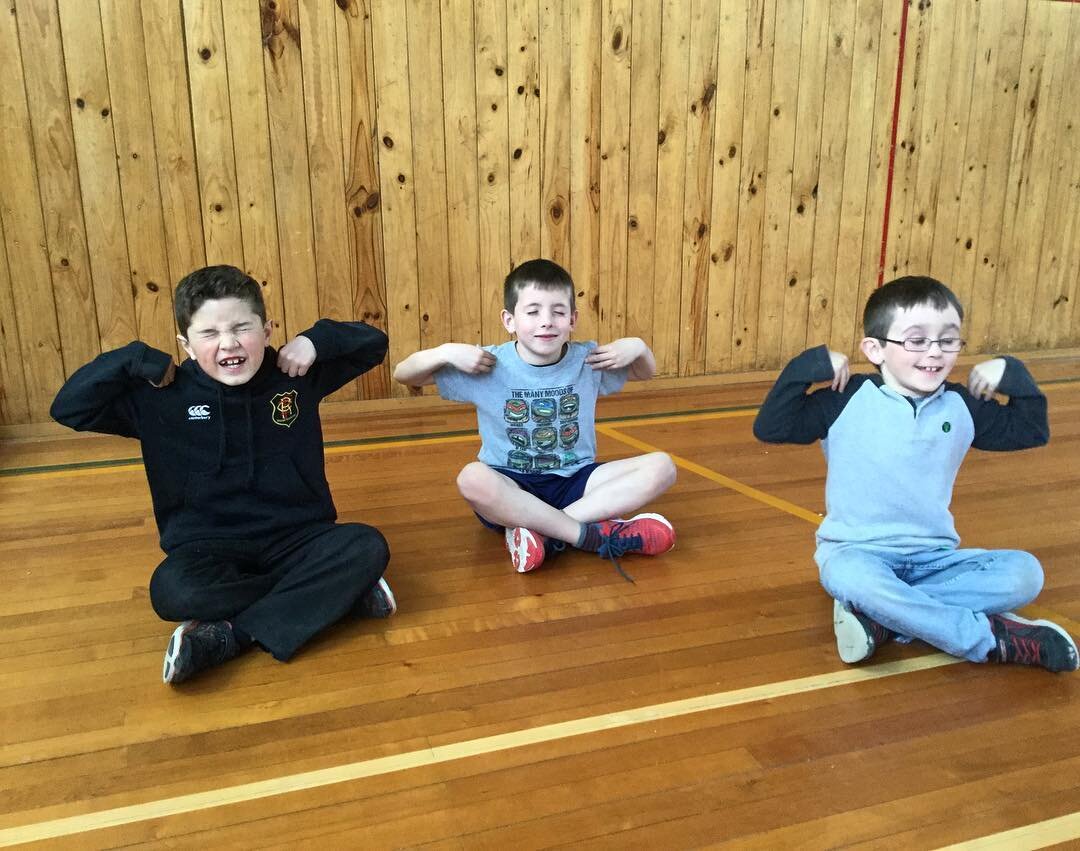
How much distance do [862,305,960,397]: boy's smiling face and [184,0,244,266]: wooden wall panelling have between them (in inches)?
116

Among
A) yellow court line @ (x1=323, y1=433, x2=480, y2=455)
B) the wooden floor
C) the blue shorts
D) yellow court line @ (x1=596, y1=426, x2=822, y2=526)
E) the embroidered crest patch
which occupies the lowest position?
yellow court line @ (x1=323, y1=433, x2=480, y2=455)

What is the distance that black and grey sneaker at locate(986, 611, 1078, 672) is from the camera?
185 cm

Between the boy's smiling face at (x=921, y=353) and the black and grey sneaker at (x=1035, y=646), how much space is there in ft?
1.72

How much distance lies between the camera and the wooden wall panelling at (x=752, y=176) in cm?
461

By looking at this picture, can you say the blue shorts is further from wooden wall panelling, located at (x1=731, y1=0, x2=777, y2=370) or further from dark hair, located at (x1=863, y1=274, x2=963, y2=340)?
wooden wall panelling, located at (x1=731, y1=0, x2=777, y2=370)

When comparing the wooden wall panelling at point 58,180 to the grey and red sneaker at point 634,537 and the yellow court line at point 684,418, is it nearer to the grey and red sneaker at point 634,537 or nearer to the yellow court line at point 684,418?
the yellow court line at point 684,418

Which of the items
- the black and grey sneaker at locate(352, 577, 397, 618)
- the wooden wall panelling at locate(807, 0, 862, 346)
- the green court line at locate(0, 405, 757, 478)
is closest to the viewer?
the black and grey sneaker at locate(352, 577, 397, 618)

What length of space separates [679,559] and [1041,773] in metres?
1.10

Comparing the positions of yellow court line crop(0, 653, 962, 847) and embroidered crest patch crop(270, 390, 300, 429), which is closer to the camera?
yellow court line crop(0, 653, 962, 847)

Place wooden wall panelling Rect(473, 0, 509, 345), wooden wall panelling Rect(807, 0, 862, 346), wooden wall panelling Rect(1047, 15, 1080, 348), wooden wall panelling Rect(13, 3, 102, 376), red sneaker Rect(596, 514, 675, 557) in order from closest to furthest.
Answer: red sneaker Rect(596, 514, 675, 557) → wooden wall panelling Rect(13, 3, 102, 376) → wooden wall panelling Rect(473, 0, 509, 345) → wooden wall panelling Rect(807, 0, 862, 346) → wooden wall panelling Rect(1047, 15, 1080, 348)

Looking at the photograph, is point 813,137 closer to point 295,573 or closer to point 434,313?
point 434,313

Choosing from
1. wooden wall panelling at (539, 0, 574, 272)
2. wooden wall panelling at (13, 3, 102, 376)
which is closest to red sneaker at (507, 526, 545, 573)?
wooden wall panelling at (539, 0, 574, 272)

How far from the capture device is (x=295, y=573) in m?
2.06

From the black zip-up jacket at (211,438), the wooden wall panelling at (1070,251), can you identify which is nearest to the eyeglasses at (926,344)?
the black zip-up jacket at (211,438)
